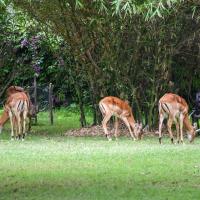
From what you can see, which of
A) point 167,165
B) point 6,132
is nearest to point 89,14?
point 6,132

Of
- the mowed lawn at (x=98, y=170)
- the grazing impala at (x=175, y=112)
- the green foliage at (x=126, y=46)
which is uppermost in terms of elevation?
the green foliage at (x=126, y=46)

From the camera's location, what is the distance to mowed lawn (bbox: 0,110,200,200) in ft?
33.6

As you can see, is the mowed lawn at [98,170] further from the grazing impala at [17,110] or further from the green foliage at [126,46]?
the green foliage at [126,46]

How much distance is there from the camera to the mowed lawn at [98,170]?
10227mm

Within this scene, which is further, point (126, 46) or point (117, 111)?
point (126, 46)

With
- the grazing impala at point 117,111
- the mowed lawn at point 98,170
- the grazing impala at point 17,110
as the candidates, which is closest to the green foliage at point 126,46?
the grazing impala at point 117,111

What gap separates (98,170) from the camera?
1243 cm

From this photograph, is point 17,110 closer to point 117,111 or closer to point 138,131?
point 117,111

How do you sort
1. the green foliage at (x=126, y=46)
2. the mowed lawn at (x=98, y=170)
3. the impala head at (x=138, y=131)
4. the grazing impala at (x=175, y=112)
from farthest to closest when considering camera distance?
the green foliage at (x=126, y=46), the impala head at (x=138, y=131), the grazing impala at (x=175, y=112), the mowed lawn at (x=98, y=170)

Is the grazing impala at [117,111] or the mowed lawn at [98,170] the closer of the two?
the mowed lawn at [98,170]

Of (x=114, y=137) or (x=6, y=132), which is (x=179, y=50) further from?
(x=6, y=132)

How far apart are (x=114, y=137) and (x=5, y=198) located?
376 inches

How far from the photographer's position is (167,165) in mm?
12953

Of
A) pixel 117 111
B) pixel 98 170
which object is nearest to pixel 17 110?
pixel 117 111
